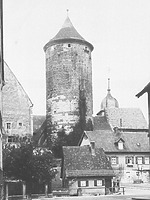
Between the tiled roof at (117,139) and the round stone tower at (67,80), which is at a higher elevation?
the round stone tower at (67,80)

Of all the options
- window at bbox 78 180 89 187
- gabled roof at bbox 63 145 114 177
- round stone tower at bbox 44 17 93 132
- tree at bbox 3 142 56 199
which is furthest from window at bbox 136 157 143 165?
tree at bbox 3 142 56 199

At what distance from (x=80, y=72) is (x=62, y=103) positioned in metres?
5.53

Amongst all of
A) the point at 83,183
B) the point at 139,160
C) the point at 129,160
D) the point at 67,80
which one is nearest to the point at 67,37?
the point at 67,80

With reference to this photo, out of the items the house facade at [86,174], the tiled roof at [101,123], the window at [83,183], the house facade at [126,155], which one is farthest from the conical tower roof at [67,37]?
the window at [83,183]

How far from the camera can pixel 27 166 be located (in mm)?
42812

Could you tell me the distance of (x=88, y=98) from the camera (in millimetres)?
75688

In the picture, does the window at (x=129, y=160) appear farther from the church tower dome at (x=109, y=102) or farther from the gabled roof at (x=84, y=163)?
the church tower dome at (x=109, y=102)

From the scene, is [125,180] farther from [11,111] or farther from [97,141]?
[11,111]

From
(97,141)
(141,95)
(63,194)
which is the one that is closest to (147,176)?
(97,141)

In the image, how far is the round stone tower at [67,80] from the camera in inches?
2936

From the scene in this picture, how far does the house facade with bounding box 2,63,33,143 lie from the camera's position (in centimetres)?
6488

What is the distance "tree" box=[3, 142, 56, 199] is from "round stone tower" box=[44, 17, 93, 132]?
99.1 ft

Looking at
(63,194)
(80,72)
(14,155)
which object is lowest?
(63,194)

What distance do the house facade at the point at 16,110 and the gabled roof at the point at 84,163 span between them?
43.3 ft
